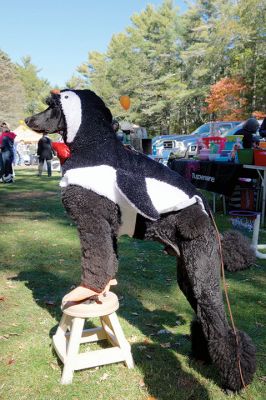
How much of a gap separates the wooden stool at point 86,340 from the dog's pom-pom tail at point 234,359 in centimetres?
70

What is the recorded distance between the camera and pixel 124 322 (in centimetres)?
343

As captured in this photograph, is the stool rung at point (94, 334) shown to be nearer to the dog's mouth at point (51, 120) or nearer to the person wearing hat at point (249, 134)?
the dog's mouth at point (51, 120)

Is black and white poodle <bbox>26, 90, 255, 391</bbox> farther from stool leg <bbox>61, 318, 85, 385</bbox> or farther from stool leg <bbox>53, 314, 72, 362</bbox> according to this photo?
stool leg <bbox>53, 314, 72, 362</bbox>

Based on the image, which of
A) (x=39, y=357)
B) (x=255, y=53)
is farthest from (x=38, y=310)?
(x=255, y=53)

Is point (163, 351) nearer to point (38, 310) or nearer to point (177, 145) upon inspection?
point (38, 310)

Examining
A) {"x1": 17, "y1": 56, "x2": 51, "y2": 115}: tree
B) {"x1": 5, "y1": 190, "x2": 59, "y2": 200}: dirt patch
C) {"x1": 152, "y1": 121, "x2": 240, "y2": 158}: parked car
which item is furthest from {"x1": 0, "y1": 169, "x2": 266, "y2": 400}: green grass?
{"x1": 17, "y1": 56, "x2": 51, "y2": 115}: tree

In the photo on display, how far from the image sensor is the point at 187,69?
35719mm

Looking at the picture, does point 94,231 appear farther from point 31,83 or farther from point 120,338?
point 31,83

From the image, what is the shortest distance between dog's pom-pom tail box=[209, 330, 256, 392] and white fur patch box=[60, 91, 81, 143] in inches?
58.6

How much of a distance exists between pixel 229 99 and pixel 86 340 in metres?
29.3

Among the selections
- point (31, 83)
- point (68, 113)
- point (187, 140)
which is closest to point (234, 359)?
point (68, 113)

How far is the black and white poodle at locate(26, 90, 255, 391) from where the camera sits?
2.27 metres

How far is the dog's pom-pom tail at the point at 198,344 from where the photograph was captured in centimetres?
274

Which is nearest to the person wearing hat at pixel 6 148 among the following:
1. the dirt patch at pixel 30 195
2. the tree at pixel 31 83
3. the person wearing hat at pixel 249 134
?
the dirt patch at pixel 30 195
